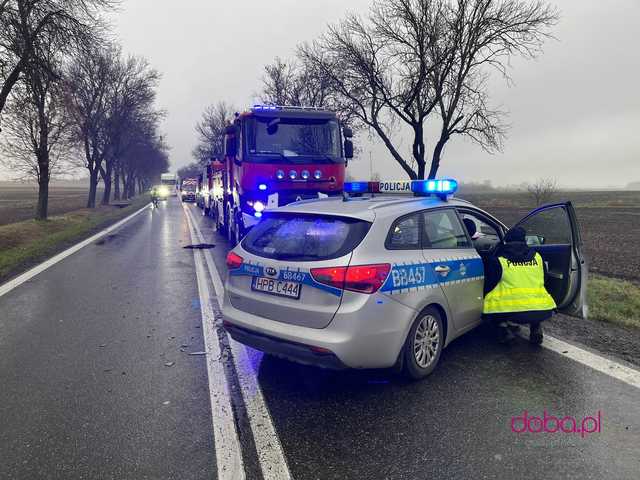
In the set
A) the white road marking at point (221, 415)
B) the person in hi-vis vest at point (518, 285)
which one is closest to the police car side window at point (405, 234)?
the person in hi-vis vest at point (518, 285)

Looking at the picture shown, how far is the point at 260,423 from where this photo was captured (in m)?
3.21

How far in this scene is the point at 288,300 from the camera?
3668mm

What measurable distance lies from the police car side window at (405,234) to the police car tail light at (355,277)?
329 mm

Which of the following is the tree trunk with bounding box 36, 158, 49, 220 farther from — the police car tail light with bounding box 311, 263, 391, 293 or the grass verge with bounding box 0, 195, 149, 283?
the police car tail light with bounding box 311, 263, 391, 293

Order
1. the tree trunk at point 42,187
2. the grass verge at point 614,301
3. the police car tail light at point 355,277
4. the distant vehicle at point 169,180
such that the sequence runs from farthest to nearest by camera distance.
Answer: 1. the distant vehicle at point 169,180
2. the tree trunk at point 42,187
3. the grass verge at point 614,301
4. the police car tail light at point 355,277

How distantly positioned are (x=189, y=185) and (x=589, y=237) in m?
37.2

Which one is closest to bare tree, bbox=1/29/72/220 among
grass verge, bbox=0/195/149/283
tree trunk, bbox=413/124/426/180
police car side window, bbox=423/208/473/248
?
grass verge, bbox=0/195/149/283

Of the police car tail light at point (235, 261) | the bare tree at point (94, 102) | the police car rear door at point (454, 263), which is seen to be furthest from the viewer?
the bare tree at point (94, 102)

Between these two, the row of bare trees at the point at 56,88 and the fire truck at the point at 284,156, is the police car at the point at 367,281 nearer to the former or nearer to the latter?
the fire truck at the point at 284,156

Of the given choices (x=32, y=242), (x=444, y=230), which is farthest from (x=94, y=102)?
(x=444, y=230)

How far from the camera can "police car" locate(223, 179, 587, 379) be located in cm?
343

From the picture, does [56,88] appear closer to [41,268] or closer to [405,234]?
[41,268]

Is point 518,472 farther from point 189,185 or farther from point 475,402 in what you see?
point 189,185

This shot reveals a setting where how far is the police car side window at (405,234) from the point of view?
147 inches
